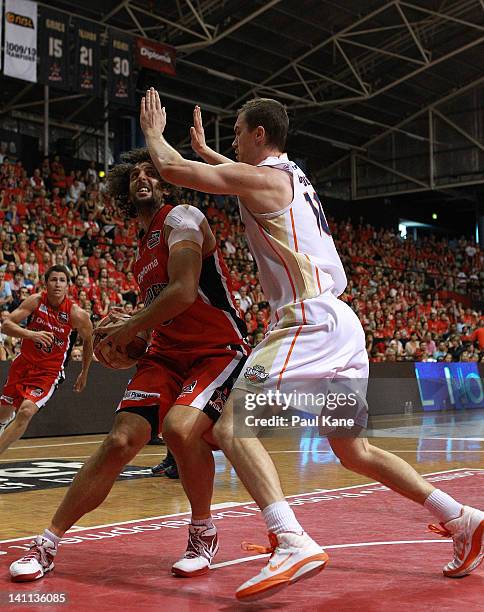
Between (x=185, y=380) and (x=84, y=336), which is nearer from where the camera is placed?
(x=185, y=380)

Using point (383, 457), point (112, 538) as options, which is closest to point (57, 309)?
point (112, 538)

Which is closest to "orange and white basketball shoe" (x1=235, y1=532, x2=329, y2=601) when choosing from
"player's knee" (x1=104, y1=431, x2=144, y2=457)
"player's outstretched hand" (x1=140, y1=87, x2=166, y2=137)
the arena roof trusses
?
"player's knee" (x1=104, y1=431, x2=144, y2=457)

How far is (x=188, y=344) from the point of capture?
14.4 feet

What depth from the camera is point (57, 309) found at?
8.55 m

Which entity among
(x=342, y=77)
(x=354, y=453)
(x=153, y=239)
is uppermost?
(x=342, y=77)

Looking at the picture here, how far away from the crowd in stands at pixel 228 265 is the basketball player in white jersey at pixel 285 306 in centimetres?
768

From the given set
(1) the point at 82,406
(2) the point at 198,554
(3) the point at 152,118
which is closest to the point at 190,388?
(2) the point at 198,554

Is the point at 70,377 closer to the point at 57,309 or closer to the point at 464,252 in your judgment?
the point at 57,309

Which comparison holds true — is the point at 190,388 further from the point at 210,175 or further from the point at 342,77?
the point at 342,77

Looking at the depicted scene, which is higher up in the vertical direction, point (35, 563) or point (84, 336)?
point (84, 336)

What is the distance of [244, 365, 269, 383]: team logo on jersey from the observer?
12.1ft

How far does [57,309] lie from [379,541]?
15.4 feet

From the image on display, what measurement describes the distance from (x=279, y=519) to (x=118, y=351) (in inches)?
51.3

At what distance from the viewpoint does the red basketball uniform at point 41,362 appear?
822cm
